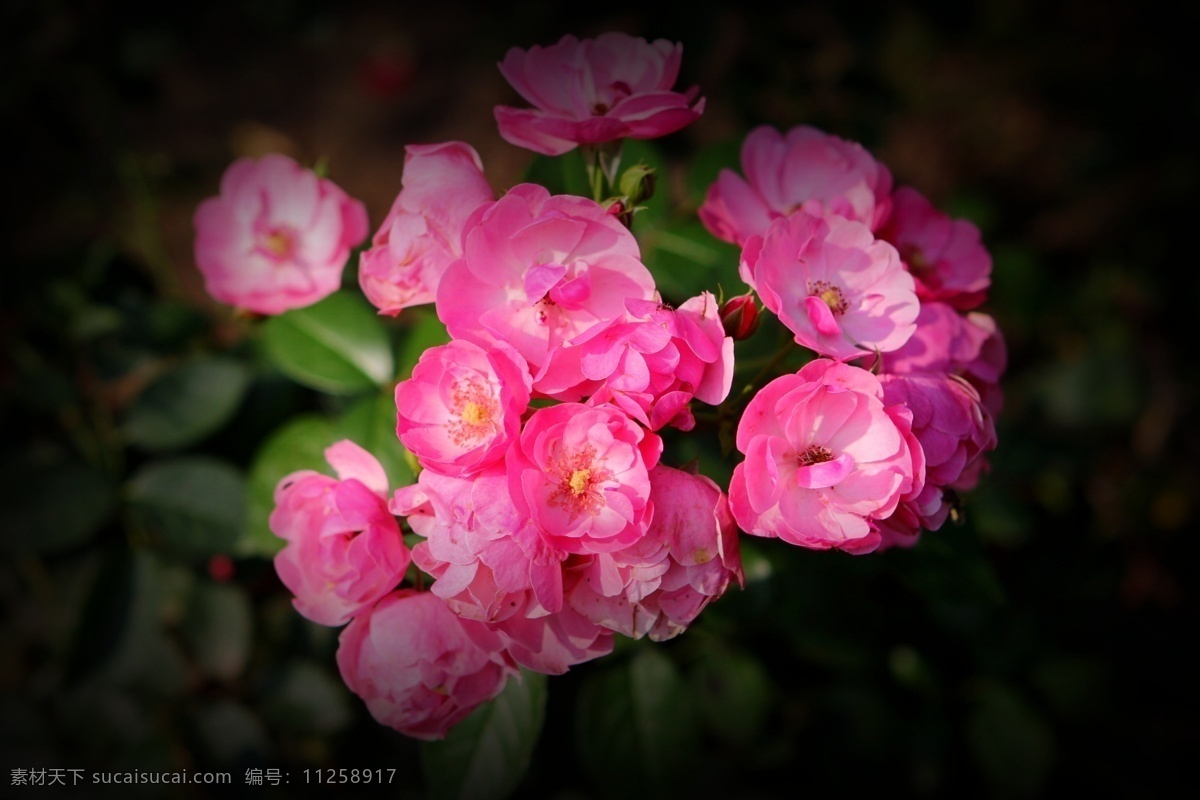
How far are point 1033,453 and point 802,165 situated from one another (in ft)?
2.73

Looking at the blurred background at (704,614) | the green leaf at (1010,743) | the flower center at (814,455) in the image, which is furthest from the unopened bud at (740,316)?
the green leaf at (1010,743)

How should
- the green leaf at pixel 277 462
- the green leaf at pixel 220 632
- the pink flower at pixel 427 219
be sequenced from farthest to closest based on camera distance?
1. the green leaf at pixel 220 632
2. the green leaf at pixel 277 462
3. the pink flower at pixel 427 219

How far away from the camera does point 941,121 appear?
114 inches

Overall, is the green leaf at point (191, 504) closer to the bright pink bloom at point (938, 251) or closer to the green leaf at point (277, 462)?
the green leaf at point (277, 462)

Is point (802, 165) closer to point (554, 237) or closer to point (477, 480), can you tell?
point (554, 237)

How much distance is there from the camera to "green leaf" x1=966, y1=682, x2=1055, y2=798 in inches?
48.4

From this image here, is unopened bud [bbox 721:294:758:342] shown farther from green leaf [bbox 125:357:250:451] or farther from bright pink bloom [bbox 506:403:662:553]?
green leaf [bbox 125:357:250:451]

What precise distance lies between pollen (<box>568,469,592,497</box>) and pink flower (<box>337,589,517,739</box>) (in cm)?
18

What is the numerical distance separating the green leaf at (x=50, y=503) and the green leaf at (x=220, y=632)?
7.9 inches

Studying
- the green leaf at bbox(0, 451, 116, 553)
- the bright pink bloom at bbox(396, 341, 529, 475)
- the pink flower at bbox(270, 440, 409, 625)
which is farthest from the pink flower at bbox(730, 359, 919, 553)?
the green leaf at bbox(0, 451, 116, 553)

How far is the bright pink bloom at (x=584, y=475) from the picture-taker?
65 cm

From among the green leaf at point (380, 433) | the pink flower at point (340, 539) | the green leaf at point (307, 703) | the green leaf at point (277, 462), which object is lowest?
the green leaf at point (307, 703)

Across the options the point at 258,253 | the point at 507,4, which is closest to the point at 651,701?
the point at 258,253

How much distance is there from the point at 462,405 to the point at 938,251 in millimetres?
562
